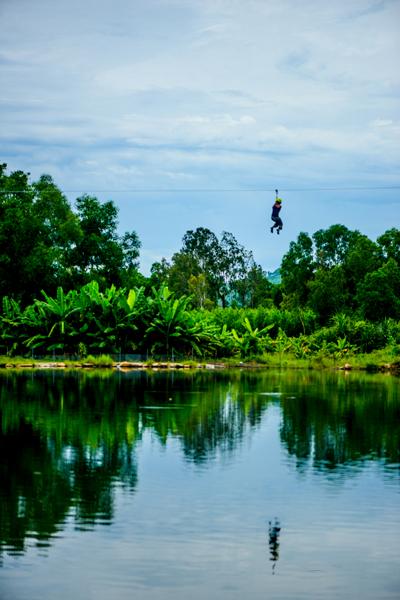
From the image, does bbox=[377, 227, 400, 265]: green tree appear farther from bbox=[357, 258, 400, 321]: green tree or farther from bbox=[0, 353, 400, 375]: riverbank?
bbox=[0, 353, 400, 375]: riverbank

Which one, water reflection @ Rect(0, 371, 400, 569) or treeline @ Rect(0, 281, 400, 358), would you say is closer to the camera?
water reflection @ Rect(0, 371, 400, 569)

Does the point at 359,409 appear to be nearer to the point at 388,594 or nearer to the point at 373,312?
the point at 388,594

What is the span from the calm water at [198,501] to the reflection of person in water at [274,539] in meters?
0.02

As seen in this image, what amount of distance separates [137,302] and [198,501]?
30.2 meters

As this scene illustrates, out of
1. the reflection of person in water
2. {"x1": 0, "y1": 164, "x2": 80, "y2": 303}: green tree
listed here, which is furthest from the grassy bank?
the reflection of person in water

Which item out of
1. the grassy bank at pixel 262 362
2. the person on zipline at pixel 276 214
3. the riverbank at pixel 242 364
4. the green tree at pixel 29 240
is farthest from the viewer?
the green tree at pixel 29 240

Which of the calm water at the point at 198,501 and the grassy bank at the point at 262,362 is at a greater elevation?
the grassy bank at the point at 262,362

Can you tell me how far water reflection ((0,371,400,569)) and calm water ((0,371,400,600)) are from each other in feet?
0.16

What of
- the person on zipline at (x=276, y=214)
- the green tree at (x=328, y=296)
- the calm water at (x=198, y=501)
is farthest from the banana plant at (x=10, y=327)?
the green tree at (x=328, y=296)

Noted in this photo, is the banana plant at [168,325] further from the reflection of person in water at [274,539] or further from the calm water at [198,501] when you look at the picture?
the reflection of person in water at [274,539]

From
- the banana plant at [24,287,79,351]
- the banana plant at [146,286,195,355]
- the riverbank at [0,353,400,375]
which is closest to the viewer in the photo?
the riverbank at [0,353,400,375]

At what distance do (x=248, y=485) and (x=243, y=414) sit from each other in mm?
9107

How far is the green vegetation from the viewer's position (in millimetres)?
42062

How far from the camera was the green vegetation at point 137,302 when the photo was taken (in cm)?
4206
